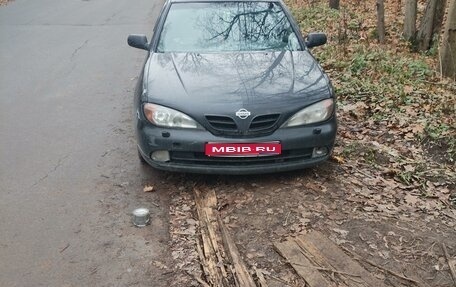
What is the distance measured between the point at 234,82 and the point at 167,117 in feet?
2.39

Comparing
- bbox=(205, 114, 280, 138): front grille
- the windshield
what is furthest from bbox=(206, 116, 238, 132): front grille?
the windshield

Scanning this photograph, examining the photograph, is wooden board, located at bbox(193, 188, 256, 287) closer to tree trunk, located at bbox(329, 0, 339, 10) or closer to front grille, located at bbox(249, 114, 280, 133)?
front grille, located at bbox(249, 114, 280, 133)

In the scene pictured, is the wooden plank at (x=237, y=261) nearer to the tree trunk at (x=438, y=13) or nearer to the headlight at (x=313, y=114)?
the headlight at (x=313, y=114)

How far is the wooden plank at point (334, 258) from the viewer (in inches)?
138

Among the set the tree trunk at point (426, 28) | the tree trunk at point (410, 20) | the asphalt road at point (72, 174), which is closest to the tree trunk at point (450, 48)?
the tree trunk at point (426, 28)

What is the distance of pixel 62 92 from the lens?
25.7 ft

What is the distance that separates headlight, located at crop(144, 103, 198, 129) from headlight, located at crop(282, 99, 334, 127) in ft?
2.84

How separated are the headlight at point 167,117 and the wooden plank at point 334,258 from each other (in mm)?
1393

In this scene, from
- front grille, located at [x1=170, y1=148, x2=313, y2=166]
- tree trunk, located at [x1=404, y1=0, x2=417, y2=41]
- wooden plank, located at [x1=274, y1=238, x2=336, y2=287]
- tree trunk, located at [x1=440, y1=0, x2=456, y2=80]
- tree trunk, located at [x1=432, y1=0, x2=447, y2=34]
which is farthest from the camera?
tree trunk, located at [x1=404, y1=0, x2=417, y2=41]

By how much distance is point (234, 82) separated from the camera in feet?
15.6

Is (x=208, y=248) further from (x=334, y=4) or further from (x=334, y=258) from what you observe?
(x=334, y=4)

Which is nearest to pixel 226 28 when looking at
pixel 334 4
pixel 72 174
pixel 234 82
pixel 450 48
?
pixel 234 82

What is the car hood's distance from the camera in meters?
4.49

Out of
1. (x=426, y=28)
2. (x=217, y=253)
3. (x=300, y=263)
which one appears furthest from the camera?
(x=426, y=28)
